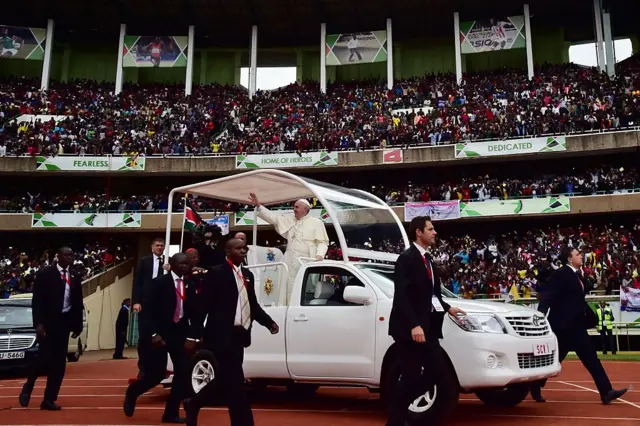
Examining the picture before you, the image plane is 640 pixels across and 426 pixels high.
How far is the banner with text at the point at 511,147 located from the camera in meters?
29.2

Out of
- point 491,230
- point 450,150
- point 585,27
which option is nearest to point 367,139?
point 450,150

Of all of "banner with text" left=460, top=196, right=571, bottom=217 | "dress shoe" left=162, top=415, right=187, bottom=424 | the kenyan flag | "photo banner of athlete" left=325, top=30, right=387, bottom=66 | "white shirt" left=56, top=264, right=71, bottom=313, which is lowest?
"dress shoe" left=162, top=415, right=187, bottom=424

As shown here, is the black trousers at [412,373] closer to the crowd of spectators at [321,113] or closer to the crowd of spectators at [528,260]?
the crowd of spectators at [528,260]

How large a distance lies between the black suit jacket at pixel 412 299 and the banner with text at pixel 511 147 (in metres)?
25.5

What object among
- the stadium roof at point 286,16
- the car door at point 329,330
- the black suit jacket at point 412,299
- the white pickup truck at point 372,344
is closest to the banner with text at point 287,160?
the stadium roof at point 286,16

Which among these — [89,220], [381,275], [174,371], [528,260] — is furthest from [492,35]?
[174,371]

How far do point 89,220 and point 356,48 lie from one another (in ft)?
60.3

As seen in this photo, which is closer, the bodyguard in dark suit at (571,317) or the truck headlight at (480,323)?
the truck headlight at (480,323)

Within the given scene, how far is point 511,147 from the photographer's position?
29844mm

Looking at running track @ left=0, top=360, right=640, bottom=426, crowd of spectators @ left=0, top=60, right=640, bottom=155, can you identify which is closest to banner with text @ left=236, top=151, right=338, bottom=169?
crowd of spectators @ left=0, top=60, right=640, bottom=155

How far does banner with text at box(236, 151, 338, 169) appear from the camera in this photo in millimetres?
32219

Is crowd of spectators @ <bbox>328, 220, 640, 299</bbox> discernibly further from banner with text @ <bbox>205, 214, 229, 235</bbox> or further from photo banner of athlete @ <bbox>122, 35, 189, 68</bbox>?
photo banner of athlete @ <bbox>122, 35, 189, 68</bbox>

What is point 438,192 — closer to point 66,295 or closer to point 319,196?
point 319,196

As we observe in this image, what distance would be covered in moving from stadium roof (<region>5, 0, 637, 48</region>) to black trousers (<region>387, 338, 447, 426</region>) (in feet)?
111
